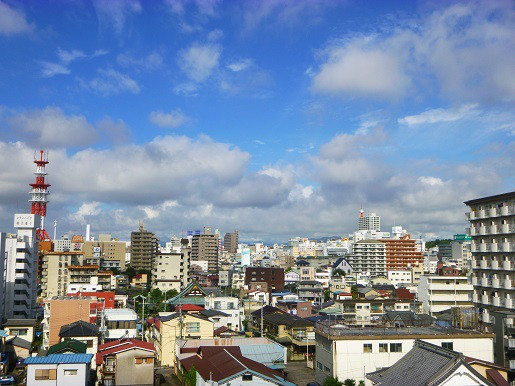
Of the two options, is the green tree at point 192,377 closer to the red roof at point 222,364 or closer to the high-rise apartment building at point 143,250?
the red roof at point 222,364

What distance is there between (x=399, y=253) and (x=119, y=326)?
9781cm

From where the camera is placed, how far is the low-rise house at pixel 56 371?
25297 millimetres

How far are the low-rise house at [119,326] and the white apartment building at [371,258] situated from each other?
91.2m

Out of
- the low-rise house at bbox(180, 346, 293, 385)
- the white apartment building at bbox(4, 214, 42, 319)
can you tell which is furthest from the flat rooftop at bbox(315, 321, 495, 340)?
the white apartment building at bbox(4, 214, 42, 319)

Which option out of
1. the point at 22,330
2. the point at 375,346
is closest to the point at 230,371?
the point at 375,346

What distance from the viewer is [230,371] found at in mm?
21984

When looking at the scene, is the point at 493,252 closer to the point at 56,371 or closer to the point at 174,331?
the point at 174,331

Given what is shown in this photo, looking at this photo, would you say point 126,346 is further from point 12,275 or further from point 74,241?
point 74,241

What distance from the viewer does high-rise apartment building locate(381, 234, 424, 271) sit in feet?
410

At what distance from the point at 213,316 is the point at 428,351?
31.5 meters

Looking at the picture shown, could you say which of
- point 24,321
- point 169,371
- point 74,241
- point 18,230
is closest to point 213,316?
point 169,371

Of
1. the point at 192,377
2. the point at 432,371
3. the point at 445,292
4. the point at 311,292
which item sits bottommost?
the point at 192,377

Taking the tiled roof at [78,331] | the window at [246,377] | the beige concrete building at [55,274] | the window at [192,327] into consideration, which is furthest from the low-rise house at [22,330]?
the beige concrete building at [55,274]

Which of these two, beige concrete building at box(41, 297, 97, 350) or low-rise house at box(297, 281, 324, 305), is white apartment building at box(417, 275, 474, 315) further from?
beige concrete building at box(41, 297, 97, 350)
